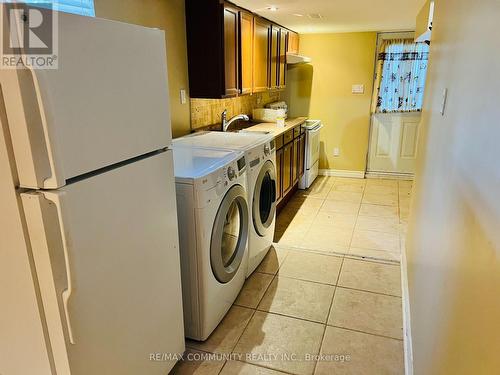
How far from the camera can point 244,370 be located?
1868 millimetres

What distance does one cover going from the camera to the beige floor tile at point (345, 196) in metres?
4.48

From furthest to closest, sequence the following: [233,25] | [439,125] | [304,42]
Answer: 1. [304,42]
2. [233,25]
3. [439,125]

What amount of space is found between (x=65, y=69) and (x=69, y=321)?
72cm

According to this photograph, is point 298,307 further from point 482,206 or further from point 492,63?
point 492,63

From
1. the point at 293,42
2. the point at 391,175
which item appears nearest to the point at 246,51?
the point at 293,42

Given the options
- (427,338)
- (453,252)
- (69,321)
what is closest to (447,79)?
(453,252)

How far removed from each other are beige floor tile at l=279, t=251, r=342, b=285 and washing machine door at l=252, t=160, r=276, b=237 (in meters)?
0.33

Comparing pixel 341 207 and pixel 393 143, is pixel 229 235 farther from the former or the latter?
pixel 393 143

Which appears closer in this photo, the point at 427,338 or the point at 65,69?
the point at 65,69

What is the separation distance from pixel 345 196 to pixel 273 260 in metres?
2.00

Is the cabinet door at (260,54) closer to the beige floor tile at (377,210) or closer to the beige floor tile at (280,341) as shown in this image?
the beige floor tile at (377,210)

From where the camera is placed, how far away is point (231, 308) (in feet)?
7.72

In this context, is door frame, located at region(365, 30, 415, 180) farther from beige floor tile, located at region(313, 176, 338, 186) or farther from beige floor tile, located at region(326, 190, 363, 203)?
beige floor tile, located at region(326, 190, 363, 203)

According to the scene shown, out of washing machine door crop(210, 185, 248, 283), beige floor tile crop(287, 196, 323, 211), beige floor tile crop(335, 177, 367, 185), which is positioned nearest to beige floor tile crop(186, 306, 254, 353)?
washing machine door crop(210, 185, 248, 283)
